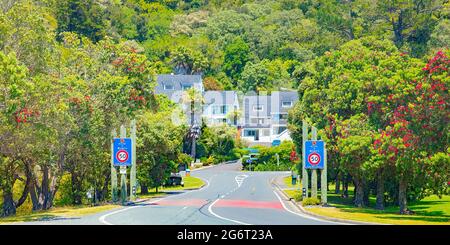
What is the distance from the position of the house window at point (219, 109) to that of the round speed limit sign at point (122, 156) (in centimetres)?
10627

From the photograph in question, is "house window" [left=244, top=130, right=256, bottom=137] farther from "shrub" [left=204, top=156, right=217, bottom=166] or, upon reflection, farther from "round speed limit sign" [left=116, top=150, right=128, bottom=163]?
"round speed limit sign" [left=116, top=150, right=128, bottom=163]

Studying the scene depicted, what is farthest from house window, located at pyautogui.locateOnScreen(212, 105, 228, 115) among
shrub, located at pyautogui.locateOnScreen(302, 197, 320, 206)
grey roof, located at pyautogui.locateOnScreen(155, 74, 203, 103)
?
shrub, located at pyautogui.locateOnScreen(302, 197, 320, 206)

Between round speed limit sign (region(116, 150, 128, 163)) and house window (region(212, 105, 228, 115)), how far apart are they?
4184 inches

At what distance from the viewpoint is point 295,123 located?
242 ft

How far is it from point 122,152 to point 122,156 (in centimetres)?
26

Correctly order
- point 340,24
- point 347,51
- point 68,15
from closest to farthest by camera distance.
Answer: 1. point 347,51
2. point 68,15
3. point 340,24

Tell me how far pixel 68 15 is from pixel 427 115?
125390mm

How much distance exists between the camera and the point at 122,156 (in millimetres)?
56750

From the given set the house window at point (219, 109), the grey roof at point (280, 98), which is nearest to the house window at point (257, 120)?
the grey roof at point (280, 98)

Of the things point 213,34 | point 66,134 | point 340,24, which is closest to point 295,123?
point 66,134

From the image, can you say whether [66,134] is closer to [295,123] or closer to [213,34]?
[295,123]

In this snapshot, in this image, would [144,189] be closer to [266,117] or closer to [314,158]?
[314,158]
